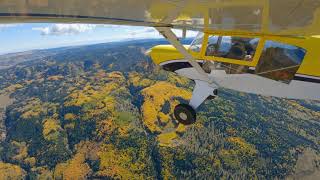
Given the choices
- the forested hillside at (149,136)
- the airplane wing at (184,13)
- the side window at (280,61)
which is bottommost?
the forested hillside at (149,136)

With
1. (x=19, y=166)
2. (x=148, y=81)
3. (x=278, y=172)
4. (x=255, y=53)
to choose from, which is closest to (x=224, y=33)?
(x=255, y=53)

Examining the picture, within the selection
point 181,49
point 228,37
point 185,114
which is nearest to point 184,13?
point 181,49

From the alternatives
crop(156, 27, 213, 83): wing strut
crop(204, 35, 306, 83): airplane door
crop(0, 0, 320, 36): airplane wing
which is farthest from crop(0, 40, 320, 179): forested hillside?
crop(0, 0, 320, 36): airplane wing

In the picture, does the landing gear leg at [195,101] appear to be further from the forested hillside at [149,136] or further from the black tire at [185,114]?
the forested hillside at [149,136]

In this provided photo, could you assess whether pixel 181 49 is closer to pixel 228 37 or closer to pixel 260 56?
pixel 228 37

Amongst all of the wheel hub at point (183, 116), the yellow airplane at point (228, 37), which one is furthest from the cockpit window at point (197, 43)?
the wheel hub at point (183, 116)

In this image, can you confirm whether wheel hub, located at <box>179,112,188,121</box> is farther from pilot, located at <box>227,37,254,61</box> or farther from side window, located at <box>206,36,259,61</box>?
pilot, located at <box>227,37,254,61</box>

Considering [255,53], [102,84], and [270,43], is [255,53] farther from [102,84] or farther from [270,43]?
[102,84]
